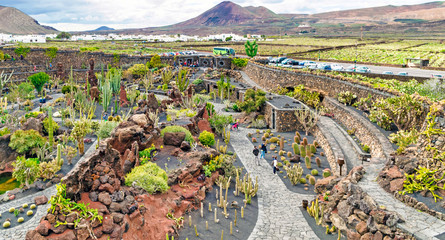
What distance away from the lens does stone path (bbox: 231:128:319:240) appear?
46.7ft

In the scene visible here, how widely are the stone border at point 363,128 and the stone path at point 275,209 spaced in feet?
14.7

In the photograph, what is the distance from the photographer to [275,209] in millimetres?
16406

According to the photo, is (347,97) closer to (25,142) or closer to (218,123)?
(218,123)

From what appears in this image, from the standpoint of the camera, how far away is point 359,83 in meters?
27.7

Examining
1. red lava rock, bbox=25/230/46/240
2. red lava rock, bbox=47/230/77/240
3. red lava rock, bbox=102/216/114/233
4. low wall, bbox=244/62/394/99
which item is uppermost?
low wall, bbox=244/62/394/99

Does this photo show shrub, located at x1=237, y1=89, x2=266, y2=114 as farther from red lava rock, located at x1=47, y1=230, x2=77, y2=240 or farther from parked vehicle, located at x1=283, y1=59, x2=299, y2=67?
red lava rock, located at x1=47, y1=230, x2=77, y2=240

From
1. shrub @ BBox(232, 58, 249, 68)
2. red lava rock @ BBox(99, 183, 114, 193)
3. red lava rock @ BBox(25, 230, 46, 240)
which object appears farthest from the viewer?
shrub @ BBox(232, 58, 249, 68)

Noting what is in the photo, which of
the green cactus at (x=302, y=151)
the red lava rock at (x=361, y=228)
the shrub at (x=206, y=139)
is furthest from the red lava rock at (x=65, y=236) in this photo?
the green cactus at (x=302, y=151)

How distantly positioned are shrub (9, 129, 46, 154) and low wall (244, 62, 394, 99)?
70.1 ft

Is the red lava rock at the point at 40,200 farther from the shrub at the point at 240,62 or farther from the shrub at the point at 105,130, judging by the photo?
the shrub at the point at 240,62

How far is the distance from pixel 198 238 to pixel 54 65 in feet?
182

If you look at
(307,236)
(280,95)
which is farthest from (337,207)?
(280,95)

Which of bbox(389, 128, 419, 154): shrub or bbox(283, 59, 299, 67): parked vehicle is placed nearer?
bbox(389, 128, 419, 154): shrub

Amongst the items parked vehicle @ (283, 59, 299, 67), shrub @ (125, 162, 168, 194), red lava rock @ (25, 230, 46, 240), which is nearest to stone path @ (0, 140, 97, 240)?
red lava rock @ (25, 230, 46, 240)
